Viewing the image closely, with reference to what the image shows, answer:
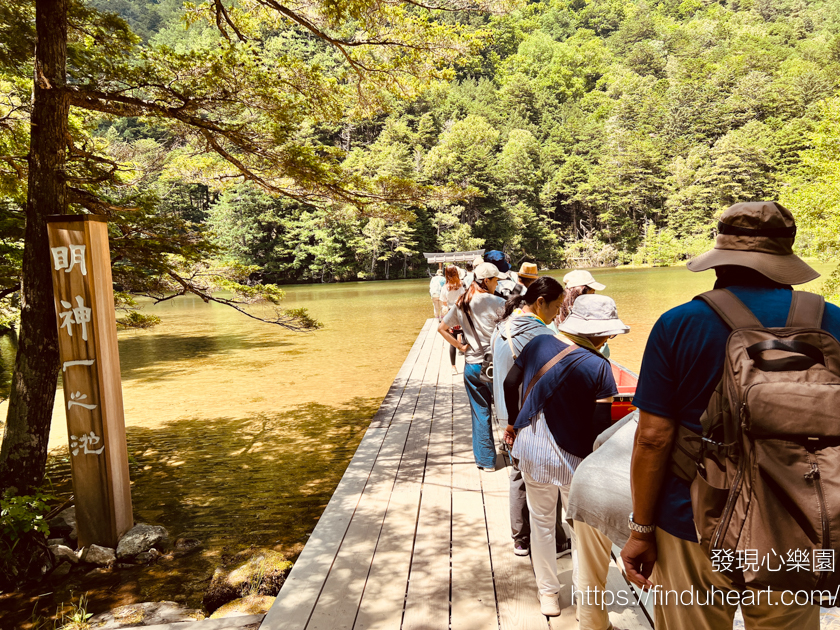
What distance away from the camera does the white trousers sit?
224cm

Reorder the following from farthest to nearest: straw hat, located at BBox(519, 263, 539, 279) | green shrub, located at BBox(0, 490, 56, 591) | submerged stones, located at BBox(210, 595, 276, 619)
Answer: straw hat, located at BBox(519, 263, 539, 279), green shrub, located at BBox(0, 490, 56, 591), submerged stones, located at BBox(210, 595, 276, 619)

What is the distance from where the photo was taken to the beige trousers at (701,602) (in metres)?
1.24

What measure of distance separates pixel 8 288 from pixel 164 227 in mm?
1315

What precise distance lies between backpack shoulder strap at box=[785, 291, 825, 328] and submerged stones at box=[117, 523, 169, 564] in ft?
13.7

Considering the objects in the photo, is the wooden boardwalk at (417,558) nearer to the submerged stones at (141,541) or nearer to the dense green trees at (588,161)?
the submerged stones at (141,541)

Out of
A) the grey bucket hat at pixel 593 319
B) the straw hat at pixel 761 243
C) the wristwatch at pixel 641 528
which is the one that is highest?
the straw hat at pixel 761 243

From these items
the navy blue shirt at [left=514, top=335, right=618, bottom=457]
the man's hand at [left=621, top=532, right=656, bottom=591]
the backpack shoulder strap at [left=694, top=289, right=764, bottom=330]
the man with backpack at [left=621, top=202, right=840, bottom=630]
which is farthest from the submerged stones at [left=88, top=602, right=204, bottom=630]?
the backpack shoulder strap at [left=694, top=289, right=764, bottom=330]

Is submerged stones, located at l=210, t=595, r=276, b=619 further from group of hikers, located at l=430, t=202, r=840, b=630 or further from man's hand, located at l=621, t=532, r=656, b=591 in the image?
man's hand, located at l=621, t=532, r=656, b=591

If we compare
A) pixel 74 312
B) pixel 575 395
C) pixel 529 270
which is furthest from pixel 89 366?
pixel 529 270

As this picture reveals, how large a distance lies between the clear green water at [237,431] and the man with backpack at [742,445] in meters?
3.08

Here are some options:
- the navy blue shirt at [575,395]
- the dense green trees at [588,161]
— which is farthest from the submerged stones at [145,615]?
the dense green trees at [588,161]

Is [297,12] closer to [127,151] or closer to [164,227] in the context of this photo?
[164,227]

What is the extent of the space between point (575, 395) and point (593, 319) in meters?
0.32

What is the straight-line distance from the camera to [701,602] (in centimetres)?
132
